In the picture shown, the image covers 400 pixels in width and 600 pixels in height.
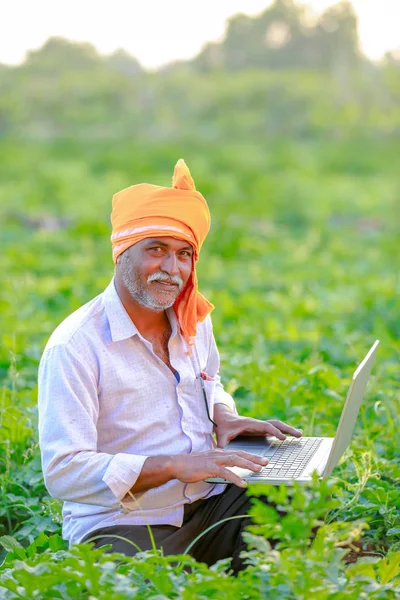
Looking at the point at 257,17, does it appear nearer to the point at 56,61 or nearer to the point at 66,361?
the point at 56,61

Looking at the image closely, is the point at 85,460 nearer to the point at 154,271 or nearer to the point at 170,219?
the point at 154,271

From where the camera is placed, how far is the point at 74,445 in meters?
2.63

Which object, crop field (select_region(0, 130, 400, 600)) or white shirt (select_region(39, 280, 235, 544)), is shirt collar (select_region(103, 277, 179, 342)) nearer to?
white shirt (select_region(39, 280, 235, 544))

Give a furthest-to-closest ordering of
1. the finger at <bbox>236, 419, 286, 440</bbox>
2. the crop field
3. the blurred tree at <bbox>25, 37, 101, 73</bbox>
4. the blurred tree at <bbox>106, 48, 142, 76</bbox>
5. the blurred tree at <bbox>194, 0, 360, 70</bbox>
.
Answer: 1. the blurred tree at <bbox>194, 0, 360, 70</bbox>
2. the blurred tree at <bbox>106, 48, 142, 76</bbox>
3. the blurred tree at <bbox>25, 37, 101, 73</bbox>
4. the finger at <bbox>236, 419, 286, 440</bbox>
5. the crop field

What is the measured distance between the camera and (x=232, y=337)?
6609 mm

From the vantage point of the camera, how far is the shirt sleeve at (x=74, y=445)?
8.61 ft

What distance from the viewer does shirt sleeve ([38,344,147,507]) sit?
8.61ft

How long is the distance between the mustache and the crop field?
0.76 meters

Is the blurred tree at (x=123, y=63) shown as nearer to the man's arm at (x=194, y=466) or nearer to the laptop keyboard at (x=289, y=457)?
the laptop keyboard at (x=289, y=457)

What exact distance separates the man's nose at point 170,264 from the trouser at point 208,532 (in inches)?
28.3

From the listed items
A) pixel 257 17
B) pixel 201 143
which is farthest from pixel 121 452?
pixel 257 17

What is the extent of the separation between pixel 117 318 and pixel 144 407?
0.95 feet

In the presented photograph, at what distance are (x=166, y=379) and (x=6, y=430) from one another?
1.16m

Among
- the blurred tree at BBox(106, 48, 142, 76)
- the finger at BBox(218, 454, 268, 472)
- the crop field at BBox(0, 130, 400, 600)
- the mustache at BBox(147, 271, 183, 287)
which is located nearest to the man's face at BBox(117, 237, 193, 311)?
the mustache at BBox(147, 271, 183, 287)
